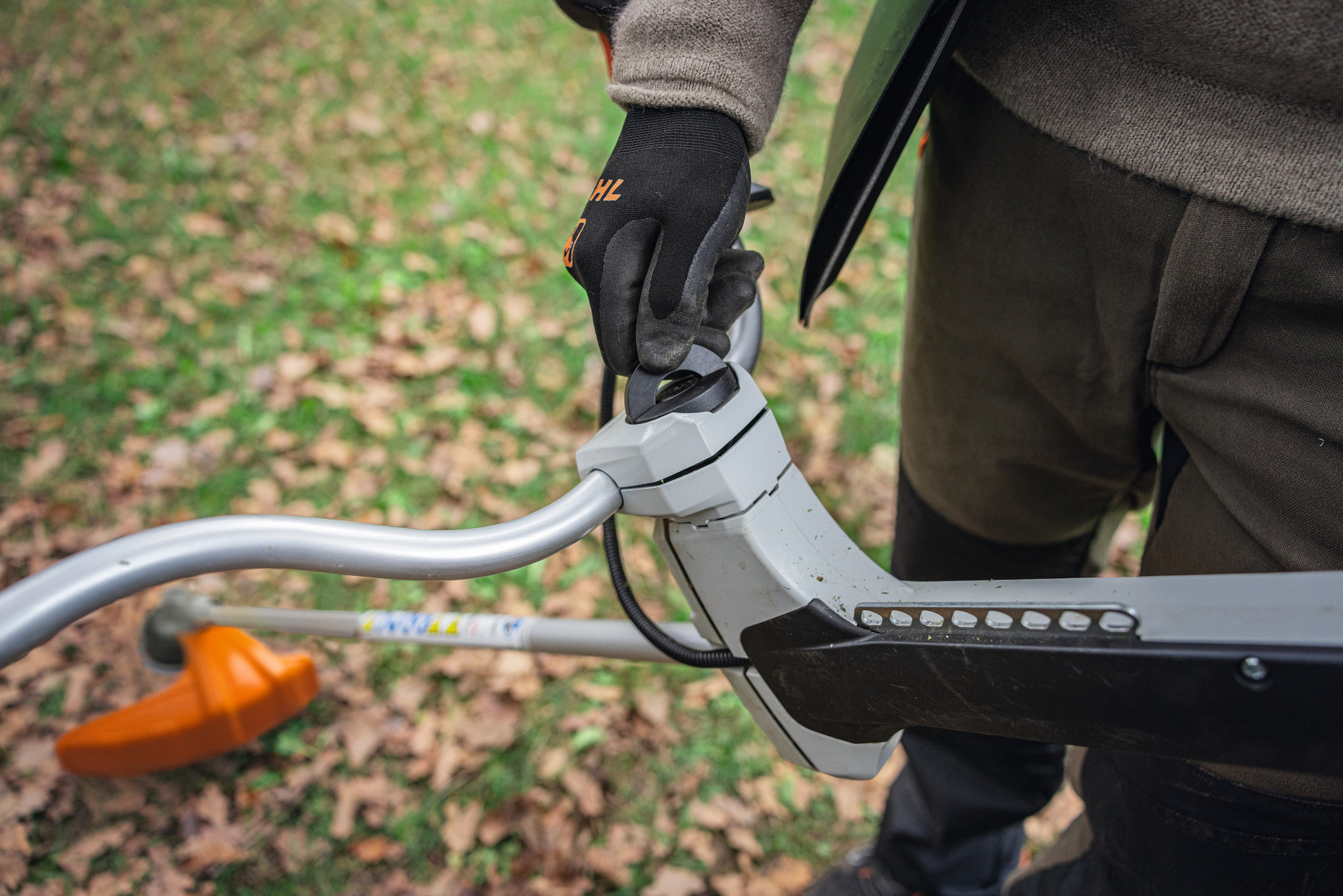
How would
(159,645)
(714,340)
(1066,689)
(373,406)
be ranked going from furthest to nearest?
(373,406), (159,645), (714,340), (1066,689)

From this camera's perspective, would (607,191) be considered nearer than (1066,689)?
No

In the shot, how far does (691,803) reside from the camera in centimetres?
215

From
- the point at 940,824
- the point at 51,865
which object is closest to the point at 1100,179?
the point at 940,824

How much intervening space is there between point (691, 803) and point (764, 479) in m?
1.47

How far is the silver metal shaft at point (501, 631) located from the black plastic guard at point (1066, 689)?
0.19 metres

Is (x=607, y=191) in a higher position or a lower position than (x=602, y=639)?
higher

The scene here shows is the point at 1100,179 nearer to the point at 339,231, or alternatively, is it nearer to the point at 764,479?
the point at 764,479

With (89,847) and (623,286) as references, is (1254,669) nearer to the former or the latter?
(623,286)

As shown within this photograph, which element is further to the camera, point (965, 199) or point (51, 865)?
point (51, 865)

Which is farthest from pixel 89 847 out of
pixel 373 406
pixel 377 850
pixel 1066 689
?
pixel 1066 689

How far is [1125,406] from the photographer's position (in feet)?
3.57

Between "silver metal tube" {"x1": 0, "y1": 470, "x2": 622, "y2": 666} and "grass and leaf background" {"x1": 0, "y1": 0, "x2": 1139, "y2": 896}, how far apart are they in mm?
1443

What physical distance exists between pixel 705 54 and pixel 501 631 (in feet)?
3.24

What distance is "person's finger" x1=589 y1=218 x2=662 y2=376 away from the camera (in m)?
0.98
